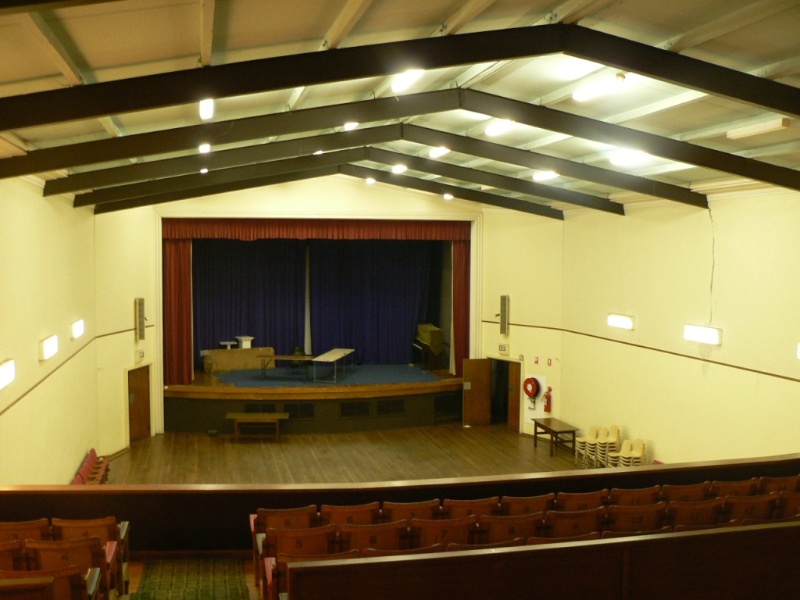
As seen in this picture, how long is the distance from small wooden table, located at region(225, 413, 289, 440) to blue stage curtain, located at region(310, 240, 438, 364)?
14.1 feet

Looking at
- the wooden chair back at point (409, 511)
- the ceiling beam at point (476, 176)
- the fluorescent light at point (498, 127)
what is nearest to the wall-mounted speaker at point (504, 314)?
the ceiling beam at point (476, 176)

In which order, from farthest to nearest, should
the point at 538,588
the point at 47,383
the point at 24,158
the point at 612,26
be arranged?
the point at 47,383, the point at 24,158, the point at 612,26, the point at 538,588

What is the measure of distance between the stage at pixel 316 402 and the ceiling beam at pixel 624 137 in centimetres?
856

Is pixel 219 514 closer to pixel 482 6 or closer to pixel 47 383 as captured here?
pixel 47 383

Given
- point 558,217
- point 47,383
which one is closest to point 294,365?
point 558,217

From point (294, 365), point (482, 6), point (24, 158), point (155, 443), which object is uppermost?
point (482, 6)

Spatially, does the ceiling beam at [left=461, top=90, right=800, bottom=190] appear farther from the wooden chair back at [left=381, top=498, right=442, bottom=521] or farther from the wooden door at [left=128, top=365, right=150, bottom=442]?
the wooden door at [left=128, top=365, right=150, bottom=442]

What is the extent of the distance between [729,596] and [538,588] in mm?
1236

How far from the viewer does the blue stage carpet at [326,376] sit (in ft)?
51.6

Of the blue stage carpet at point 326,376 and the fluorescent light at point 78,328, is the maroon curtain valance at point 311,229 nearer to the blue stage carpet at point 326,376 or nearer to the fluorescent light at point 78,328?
the blue stage carpet at point 326,376

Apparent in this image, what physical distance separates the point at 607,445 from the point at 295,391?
21.0 feet

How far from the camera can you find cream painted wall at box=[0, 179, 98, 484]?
6.98 meters

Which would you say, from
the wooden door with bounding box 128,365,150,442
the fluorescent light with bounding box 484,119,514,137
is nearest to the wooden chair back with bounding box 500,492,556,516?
the fluorescent light with bounding box 484,119,514,137

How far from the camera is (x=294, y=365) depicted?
1794cm
